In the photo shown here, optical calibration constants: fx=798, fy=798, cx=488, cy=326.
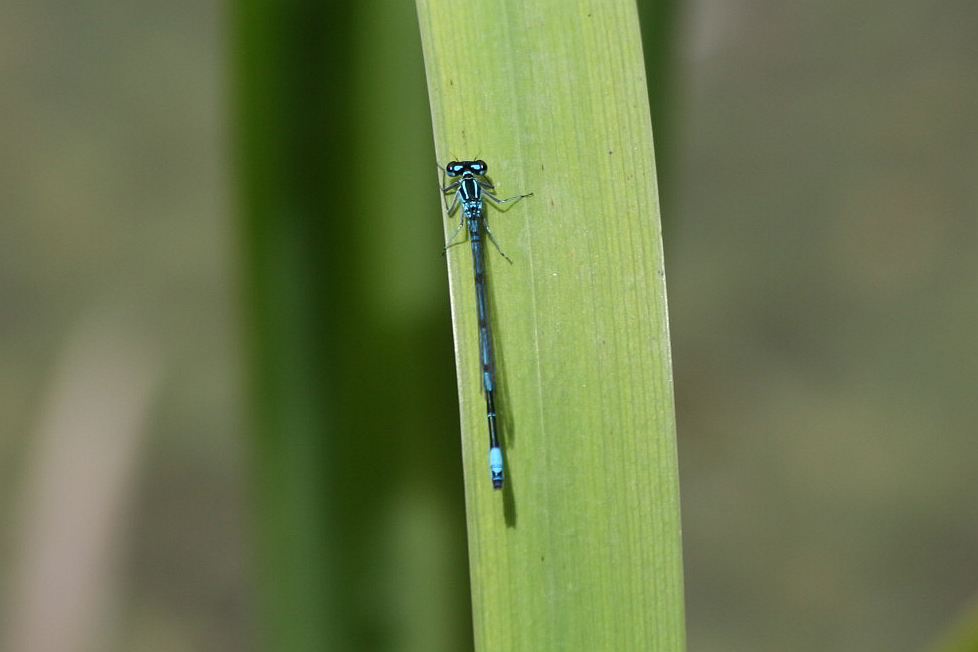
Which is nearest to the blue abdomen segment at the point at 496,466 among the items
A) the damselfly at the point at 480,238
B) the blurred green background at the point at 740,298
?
the damselfly at the point at 480,238

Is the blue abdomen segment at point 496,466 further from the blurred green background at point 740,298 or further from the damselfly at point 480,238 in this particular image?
the blurred green background at point 740,298

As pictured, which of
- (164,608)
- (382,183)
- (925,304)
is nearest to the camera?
(382,183)

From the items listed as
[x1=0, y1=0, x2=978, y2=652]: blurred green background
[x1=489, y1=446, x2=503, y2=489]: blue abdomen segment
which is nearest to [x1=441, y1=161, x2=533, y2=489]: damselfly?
[x1=489, y1=446, x2=503, y2=489]: blue abdomen segment

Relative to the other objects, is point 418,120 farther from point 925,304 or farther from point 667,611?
point 925,304

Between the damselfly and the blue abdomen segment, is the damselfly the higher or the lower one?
the higher one

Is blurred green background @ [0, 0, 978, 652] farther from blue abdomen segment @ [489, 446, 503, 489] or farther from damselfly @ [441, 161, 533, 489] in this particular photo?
blue abdomen segment @ [489, 446, 503, 489]

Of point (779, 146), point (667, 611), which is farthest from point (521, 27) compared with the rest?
point (779, 146)

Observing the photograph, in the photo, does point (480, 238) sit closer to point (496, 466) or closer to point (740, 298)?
point (496, 466)

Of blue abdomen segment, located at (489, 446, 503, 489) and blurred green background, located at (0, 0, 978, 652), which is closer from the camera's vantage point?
blue abdomen segment, located at (489, 446, 503, 489)
